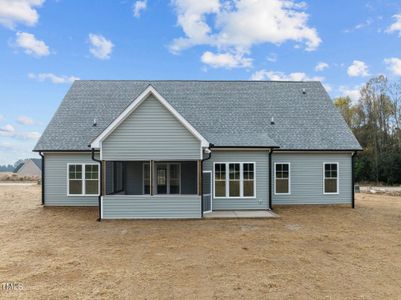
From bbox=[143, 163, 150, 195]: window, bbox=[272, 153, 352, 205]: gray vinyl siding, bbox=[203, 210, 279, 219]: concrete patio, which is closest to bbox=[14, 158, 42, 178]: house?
bbox=[143, 163, 150, 195]: window

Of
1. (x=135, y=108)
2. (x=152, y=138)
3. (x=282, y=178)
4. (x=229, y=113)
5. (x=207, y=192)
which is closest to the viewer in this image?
(x=135, y=108)

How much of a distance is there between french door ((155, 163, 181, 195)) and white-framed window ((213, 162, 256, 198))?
257cm

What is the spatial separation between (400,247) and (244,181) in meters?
7.23

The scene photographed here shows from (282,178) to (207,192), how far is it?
4.55 metres

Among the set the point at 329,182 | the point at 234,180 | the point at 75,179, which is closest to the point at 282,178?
the point at 329,182

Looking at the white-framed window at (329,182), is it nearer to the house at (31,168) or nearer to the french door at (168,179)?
the french door at (168,179)

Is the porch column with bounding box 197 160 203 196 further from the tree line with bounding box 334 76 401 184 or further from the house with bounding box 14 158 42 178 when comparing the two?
the house with bounding box 14 158 42 178

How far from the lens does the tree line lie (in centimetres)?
3984

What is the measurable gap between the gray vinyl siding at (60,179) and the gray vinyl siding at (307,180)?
1030 centimetres

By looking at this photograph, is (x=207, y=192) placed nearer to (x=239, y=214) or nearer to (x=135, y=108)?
(x=239, y=214)

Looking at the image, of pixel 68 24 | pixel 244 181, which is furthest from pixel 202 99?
pixel 68 24

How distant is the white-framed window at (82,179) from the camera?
54.1ft

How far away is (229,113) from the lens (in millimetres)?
18328

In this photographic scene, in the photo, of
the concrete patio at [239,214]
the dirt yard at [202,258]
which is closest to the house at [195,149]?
the concrete patio at [239,214]
